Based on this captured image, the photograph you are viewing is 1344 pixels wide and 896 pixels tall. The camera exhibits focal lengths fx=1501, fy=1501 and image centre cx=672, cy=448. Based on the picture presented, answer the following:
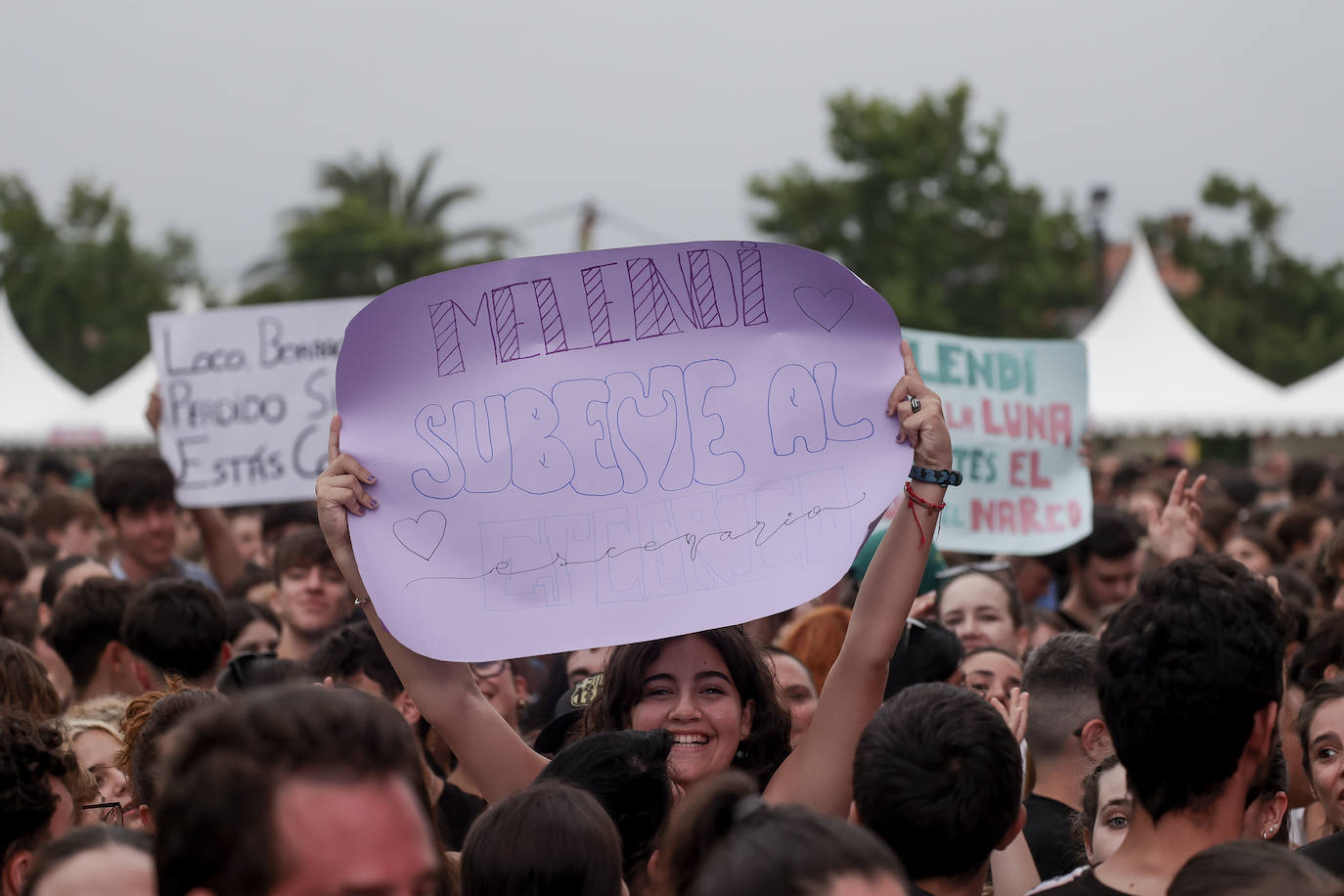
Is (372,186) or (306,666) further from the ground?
(372,186)

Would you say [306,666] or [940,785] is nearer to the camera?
[940,785]

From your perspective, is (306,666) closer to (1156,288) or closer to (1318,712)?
(1318,712)

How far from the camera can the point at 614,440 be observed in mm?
3652

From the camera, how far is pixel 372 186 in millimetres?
59312

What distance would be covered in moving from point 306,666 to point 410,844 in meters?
3.15

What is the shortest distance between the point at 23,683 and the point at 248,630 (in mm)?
1788

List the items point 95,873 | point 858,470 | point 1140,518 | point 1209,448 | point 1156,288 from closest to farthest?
point 95,873, point 858,470, point 1140,518, point 1156,288, point 1209,448

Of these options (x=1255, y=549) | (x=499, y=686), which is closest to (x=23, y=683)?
(x=499, y=686)

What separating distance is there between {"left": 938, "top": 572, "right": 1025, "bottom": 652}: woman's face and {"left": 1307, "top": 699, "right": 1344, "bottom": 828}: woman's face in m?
2.22

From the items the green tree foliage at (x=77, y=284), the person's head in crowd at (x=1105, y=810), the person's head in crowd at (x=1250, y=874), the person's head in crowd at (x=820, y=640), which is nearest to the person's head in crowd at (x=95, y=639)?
the person's head in crowd at (x=820, y=640)

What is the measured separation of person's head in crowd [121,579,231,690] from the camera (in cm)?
497

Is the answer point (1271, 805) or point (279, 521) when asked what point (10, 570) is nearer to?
point (279, 521)

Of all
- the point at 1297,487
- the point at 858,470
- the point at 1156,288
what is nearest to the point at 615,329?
the point at 858,470

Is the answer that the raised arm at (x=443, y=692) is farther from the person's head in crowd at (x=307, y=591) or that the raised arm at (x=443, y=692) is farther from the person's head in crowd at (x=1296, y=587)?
the person's head in crowd at (x=1296, y=587)
